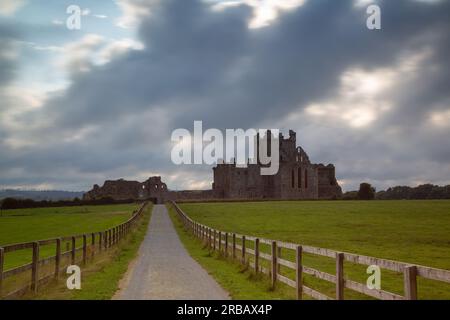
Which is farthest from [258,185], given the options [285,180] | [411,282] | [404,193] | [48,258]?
[411,282]

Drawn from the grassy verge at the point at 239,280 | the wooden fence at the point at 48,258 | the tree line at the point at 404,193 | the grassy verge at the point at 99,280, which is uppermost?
the tree line at the point at 404,193

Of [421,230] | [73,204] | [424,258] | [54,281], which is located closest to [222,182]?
[73,204]

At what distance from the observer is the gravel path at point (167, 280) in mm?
11789

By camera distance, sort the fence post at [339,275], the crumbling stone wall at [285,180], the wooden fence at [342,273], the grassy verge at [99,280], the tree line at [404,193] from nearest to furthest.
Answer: the wooden fence at [342,273] → the fence post at [339,275] → the grassy verge at [99,280] → the tree line at [404,193] → the crumbling stone wall at [285,180]

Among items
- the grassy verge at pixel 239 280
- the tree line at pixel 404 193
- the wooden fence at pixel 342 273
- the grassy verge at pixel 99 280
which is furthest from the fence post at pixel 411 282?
the tree line at pixel 404 193

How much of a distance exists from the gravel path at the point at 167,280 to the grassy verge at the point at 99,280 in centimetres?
32

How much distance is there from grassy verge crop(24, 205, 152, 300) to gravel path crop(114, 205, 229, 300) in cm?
32

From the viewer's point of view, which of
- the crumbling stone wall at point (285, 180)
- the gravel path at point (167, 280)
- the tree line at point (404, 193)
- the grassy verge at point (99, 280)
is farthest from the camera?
the crumbling stone wall at point (285, 180)

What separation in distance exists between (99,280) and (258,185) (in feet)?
381

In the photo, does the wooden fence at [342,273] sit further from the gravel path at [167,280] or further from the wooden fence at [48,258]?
the wooden fence at [48,258]

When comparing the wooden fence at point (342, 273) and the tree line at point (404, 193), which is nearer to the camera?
the wooden fence at point (342, 273)
